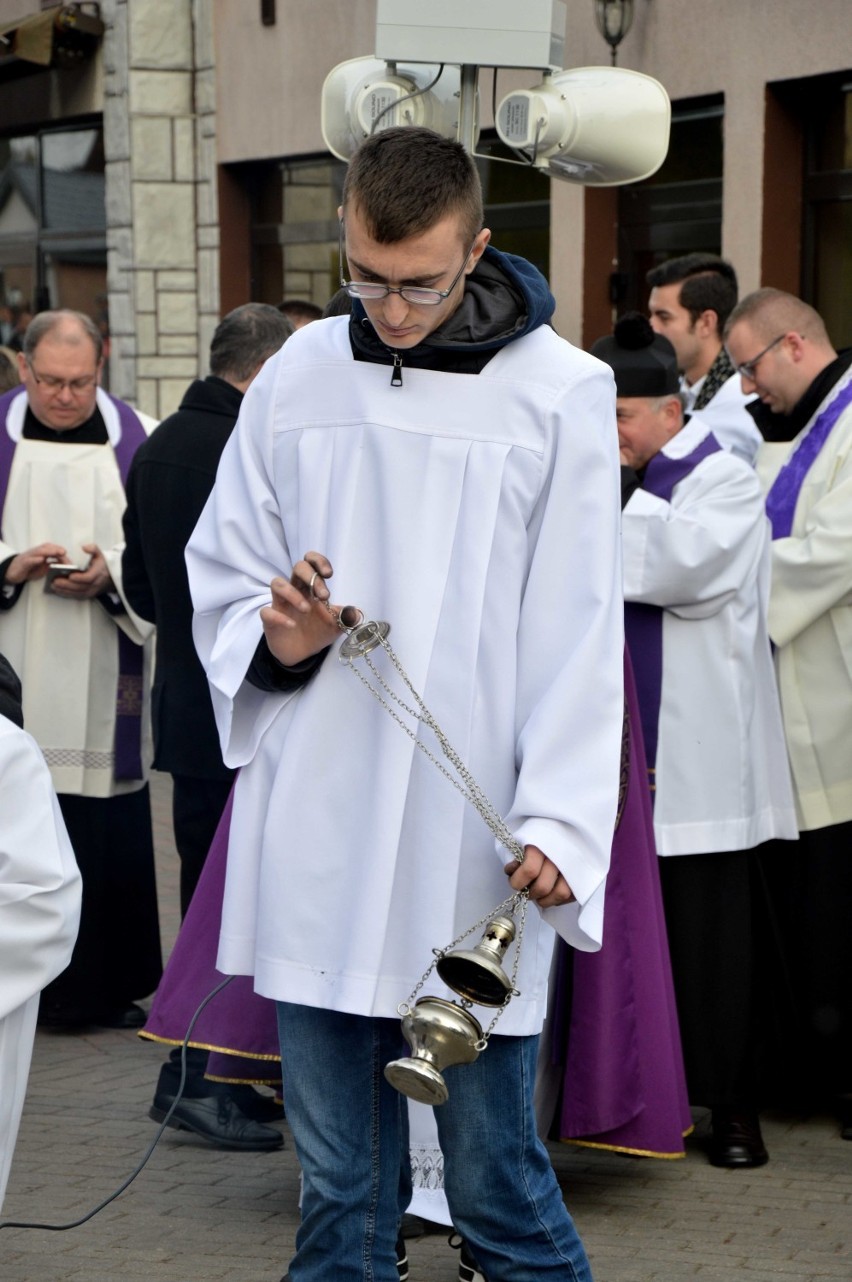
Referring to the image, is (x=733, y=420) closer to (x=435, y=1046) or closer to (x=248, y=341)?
(x=248, y=341)

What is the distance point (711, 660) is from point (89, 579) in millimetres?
1992

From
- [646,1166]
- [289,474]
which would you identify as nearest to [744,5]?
[646,1166]

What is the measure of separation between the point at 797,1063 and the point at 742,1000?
34cm

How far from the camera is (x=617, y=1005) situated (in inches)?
172

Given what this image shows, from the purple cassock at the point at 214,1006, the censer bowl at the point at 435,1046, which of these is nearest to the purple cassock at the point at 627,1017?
the purple cassock at the point at 214,1006

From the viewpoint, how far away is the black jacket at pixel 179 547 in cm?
521

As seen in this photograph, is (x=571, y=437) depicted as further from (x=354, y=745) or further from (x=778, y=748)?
(x=778, y=748)

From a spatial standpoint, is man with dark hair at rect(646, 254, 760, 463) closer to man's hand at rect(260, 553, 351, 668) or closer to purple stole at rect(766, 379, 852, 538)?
purple stole at rect(766, 379, 852, 538)

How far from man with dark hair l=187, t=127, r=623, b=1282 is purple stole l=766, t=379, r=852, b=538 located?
8.26ft

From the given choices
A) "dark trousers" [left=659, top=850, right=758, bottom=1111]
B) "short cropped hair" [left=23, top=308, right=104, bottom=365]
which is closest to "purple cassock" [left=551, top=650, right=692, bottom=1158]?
"dark trousers" [left=659, top=850, right=758, bottom=1111]

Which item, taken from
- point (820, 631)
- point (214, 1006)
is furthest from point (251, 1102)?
point (820, 631)

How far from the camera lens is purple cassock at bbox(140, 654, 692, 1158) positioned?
426 cm

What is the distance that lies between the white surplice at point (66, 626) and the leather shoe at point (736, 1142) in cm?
223

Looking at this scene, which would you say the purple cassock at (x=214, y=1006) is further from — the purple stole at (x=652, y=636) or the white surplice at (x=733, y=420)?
the white surplice at (x=733, y=420)
